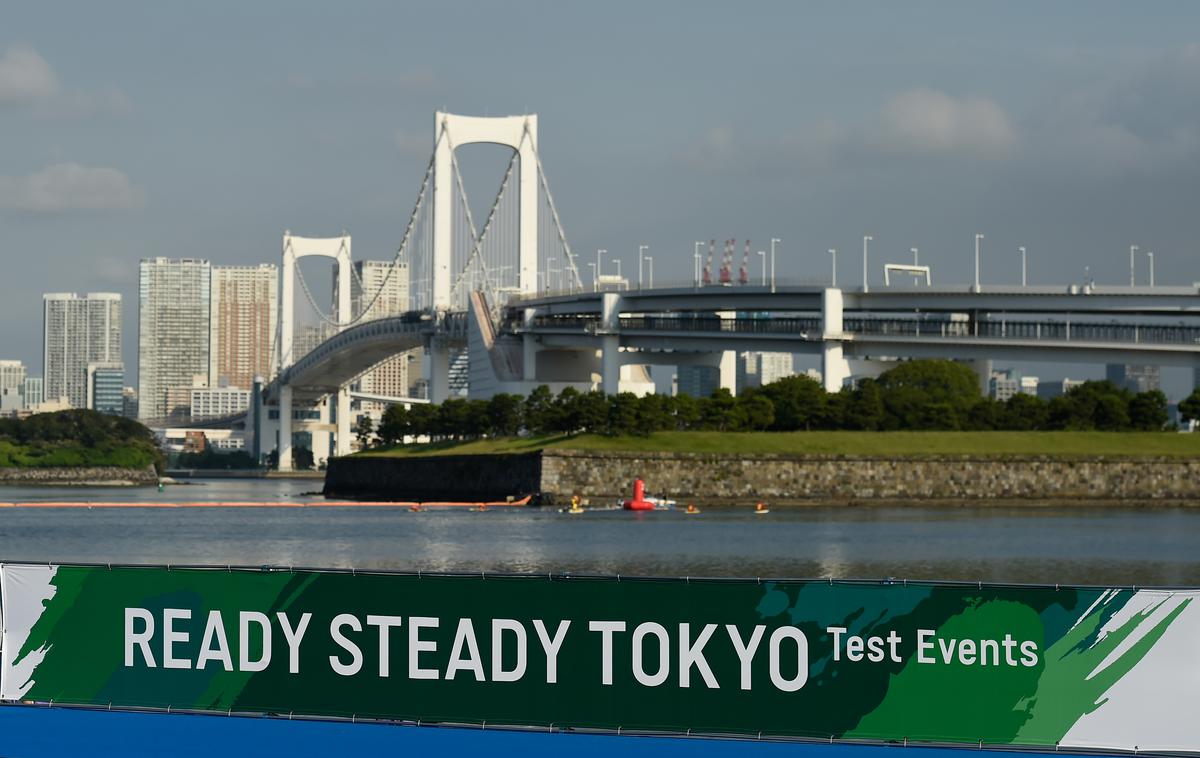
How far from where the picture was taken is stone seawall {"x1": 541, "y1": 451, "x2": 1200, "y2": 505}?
6781 centimetres

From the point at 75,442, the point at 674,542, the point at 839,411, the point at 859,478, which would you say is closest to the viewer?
the point at 674,542

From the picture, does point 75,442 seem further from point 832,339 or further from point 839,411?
point 839,411

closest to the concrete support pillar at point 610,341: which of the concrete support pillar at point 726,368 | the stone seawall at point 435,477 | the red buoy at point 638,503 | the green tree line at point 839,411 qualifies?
the concrete support pillar at point 726,368

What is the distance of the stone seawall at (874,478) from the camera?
6781 cm

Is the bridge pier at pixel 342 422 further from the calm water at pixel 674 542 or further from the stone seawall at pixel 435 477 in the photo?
the calm water at pixel 674 542

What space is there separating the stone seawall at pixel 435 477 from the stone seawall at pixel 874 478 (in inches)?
114

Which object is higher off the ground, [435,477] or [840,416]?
[840,416]

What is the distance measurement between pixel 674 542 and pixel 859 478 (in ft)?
91.8

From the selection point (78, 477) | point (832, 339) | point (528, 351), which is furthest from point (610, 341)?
point (78, 477)

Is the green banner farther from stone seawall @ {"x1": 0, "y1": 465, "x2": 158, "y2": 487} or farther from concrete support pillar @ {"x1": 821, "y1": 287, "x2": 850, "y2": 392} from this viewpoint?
stone seawall @ {"x1": 0, "y1": 465, "x2": 158, "y2": 487}

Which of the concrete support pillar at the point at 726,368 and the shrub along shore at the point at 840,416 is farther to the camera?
the concrete support pillar at the point at 726,368

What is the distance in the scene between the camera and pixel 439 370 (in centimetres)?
10462

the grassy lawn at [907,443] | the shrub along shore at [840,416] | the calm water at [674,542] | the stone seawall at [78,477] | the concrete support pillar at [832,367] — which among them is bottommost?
the stone seawall at [78,477]

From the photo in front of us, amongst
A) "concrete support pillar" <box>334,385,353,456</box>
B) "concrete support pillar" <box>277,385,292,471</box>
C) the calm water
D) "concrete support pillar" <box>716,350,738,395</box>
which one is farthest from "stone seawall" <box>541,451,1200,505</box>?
"concrete support pillar" <box>334,385,353,456</box>
